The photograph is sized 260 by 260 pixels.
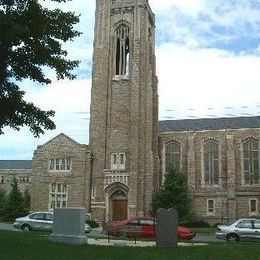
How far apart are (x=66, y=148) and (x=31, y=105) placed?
108ft

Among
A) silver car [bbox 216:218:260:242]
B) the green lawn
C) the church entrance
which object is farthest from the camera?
the church entrance

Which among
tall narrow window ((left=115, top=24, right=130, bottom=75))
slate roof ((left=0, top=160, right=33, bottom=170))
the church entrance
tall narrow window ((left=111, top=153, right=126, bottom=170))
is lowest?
the church entrance

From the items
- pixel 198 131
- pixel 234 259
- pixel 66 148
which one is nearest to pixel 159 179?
pixel 198 131

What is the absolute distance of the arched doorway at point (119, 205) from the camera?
156 ft

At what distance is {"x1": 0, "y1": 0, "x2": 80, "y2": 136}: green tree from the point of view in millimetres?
16234

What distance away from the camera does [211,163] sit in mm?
52750

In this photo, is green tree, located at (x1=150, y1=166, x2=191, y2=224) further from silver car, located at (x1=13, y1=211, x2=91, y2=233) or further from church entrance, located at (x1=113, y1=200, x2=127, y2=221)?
silver car, located at (x1=13, y1=211, x2=91, y2=233)

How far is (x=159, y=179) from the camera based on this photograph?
52.3 meters

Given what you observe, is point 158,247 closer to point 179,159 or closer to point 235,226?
point 235,226

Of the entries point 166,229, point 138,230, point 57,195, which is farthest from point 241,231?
point 57,195

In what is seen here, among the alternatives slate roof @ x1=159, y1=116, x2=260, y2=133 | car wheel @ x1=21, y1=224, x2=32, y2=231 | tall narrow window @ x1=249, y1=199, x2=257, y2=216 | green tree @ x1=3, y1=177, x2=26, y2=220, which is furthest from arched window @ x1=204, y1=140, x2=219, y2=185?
car wheel @ x1=21, y1=224, x2=32, y2=231

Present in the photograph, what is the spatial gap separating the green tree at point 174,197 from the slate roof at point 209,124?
9.59 metres

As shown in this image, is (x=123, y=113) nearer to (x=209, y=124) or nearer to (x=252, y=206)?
(x=209, y=124)

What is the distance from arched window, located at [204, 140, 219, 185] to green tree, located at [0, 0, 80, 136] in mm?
36938
